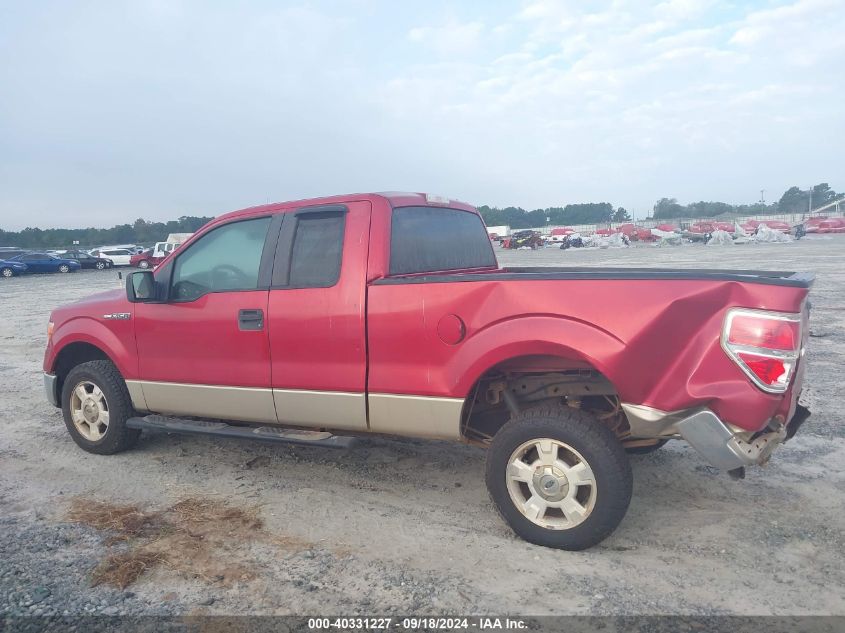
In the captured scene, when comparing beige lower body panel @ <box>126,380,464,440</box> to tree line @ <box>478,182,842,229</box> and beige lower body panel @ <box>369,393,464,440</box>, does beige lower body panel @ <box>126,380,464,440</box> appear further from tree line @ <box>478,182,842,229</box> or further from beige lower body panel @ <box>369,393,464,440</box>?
tree line @ <box>478,182,842,229</box>

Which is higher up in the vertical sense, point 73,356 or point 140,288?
point 140,288

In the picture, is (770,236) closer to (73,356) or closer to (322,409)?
(322,409)

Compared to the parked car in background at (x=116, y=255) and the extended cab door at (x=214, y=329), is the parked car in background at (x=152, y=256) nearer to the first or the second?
→ the parked car in background at (x=116, y=255)

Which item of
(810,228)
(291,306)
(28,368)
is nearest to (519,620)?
(291,306)

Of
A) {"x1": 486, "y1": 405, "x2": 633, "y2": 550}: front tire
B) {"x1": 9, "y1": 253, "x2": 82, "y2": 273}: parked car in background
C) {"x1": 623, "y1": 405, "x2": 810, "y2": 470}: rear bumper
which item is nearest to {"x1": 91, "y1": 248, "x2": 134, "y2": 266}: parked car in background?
{"x1": 9, "y1": 253, "x2": 82, "y2": 273}: parked car in background

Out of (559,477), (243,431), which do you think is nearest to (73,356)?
(243,431)

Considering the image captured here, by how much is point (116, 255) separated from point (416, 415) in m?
45.8

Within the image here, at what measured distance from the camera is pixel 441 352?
378 cm

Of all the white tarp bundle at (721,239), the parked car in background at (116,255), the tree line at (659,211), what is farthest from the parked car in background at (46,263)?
the tree line at (659,211)

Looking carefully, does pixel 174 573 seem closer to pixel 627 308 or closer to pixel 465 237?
pixel 627 308

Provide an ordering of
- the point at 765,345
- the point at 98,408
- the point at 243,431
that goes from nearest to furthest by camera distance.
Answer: the point at 765,345, the point at 243,431, the point at 98,408

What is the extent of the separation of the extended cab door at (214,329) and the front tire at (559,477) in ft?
5.67

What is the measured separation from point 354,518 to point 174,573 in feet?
3.58

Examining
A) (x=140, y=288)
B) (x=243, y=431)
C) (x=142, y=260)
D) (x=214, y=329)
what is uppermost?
(x=140, y=288)
